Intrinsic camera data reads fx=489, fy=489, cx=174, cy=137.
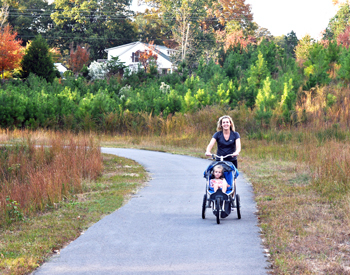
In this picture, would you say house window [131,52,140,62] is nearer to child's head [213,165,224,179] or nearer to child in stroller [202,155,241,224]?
child in stroller [202,155,241,224]

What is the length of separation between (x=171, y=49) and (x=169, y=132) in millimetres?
56002

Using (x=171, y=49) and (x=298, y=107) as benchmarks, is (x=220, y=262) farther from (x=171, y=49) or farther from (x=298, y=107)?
(x=171, y=49)

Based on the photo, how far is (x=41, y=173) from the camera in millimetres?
11883

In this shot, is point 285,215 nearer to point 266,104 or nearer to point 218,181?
point 218,181

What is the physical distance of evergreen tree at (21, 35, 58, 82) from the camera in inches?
1812

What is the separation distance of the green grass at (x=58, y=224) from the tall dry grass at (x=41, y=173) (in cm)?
32

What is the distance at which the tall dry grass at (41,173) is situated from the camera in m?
10.0

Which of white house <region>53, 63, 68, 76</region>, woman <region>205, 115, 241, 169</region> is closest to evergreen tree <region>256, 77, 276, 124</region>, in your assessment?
woman <region>205, 115, 241, 169</region>

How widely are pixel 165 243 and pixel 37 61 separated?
138 feet

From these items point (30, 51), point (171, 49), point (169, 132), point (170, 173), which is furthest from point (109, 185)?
point (171, 49)

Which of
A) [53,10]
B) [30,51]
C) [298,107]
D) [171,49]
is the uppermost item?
[53,10]

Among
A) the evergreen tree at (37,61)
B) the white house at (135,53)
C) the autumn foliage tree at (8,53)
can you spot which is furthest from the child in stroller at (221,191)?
the white house at (135,53)

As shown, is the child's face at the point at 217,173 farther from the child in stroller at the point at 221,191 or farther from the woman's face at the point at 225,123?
the woman's face at the point at 225,123

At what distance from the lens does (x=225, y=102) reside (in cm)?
2838
